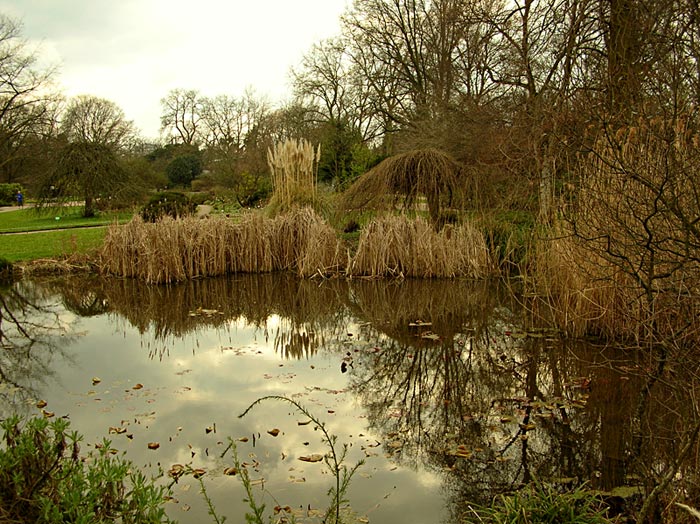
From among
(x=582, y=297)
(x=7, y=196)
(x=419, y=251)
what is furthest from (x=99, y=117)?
(x=582, y=297)

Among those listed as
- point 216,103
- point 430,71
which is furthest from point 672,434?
point 216,103

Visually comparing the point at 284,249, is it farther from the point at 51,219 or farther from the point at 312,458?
the point at 51,219

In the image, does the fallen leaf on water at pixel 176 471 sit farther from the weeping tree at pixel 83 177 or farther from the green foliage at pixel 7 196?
the green foliage at pixel 7 196

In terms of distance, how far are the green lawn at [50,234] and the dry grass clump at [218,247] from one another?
1055mm

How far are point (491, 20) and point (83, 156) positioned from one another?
13.1 metres

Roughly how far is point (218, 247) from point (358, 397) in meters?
6.57

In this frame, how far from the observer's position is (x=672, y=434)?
3.67m

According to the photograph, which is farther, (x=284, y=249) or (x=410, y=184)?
(x=410, y=184)

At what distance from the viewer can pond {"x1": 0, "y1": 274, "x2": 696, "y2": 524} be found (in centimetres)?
346

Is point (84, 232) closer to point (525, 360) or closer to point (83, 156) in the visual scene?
point (83, 156)

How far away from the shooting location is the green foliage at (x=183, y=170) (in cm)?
3142

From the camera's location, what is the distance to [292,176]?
12.2m

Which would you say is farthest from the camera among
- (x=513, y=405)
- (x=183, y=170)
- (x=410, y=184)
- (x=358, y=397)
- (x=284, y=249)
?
(x=183, y=170)

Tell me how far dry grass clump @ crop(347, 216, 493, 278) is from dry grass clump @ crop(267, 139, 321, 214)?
2.36 m
